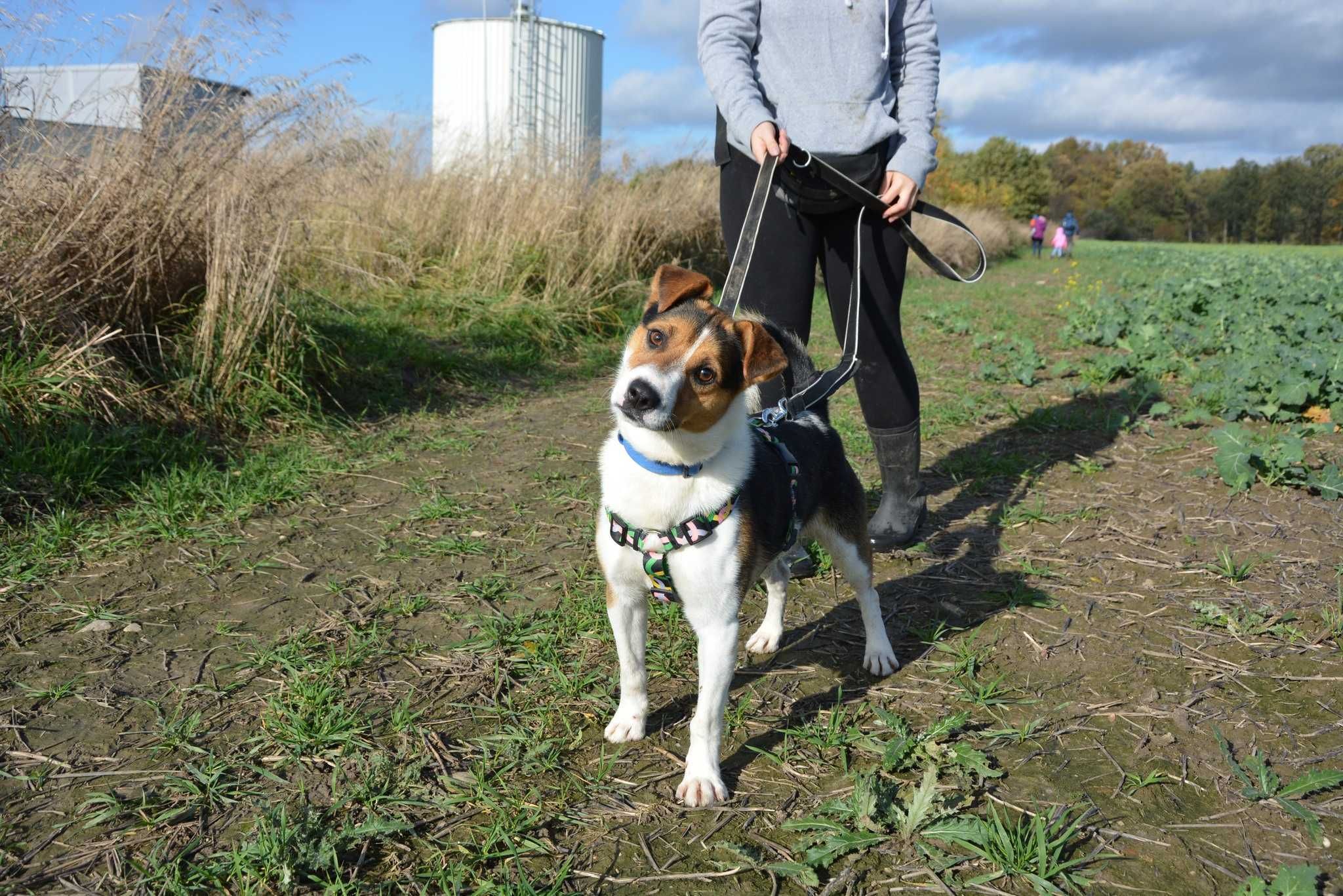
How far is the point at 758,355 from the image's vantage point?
8.61 feet

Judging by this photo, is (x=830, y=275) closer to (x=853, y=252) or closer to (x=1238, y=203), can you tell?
(x=853, y=252)

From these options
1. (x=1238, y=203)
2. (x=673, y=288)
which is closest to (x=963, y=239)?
(x=673, y=288)

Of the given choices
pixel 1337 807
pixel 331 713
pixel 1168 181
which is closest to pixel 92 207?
pixel 331 713

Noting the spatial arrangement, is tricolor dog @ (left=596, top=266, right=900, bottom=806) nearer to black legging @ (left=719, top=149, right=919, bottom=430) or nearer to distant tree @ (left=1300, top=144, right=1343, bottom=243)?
black legging @ (left=719, top=149, right=919, bottom=430)

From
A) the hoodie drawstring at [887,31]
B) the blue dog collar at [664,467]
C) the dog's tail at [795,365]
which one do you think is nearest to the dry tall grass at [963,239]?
the hoodie drawstring at [887,31]

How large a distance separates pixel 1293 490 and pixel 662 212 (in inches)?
318

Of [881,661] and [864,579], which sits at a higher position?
[864,579]

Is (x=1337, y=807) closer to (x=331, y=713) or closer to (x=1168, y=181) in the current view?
(x=331, y=713)

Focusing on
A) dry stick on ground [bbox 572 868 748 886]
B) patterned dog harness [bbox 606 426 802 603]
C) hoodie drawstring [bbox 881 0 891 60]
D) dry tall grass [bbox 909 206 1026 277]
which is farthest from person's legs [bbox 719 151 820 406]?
dry tall grass [bbox 909 206 1026 277]

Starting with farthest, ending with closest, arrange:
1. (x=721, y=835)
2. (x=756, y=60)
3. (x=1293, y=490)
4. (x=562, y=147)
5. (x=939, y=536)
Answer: (x=562, y=147) → (x=1293, y=490) → (x=939, y=536) → (x=756, y=60) → (x=721, y=835)

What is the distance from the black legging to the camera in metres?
3.67

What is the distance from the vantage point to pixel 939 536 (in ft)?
14.4

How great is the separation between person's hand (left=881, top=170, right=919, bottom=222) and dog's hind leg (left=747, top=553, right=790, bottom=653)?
1.50 m

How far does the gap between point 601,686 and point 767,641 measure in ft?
2.22
